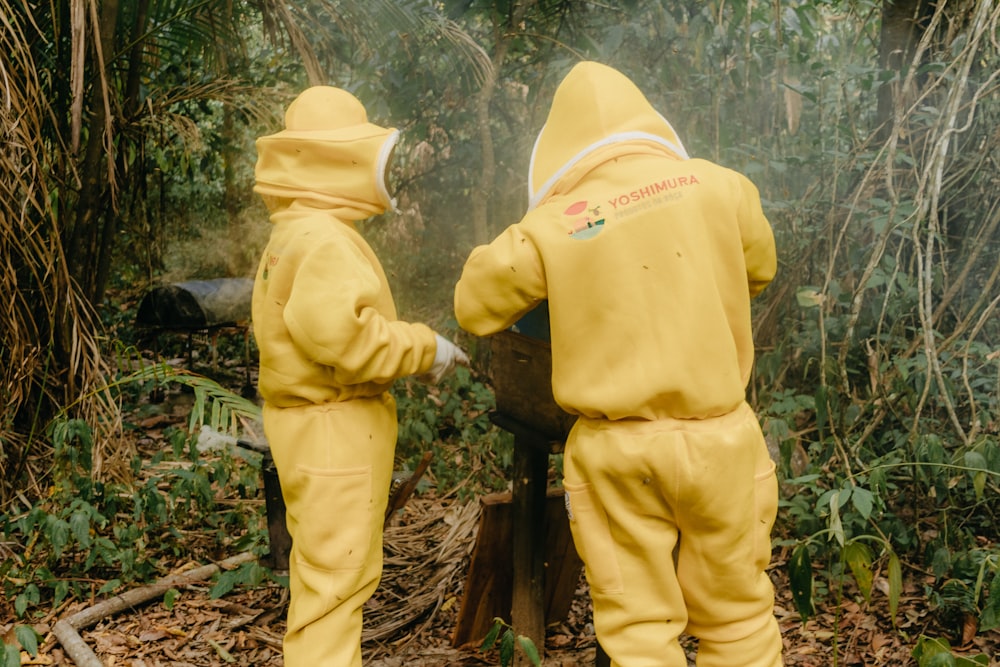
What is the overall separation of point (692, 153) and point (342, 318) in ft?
7.60

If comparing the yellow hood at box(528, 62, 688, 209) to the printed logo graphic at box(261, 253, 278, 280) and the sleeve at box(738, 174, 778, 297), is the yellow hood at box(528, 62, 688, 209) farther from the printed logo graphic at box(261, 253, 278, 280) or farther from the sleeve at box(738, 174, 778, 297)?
the printed logo graphic at box(261, 253, 278, 280)

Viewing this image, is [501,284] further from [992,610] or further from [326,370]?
[992,610]

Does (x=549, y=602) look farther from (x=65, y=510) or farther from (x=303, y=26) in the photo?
(x=303, y=26)

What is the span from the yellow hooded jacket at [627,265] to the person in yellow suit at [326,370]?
417 mm

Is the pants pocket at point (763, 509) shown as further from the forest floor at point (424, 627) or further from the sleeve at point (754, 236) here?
the forest floor at point (424, 627)

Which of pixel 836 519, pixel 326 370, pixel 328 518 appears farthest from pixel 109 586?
pixel 836 519

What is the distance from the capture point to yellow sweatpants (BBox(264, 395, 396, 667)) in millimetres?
2443

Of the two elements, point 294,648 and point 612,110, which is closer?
point 612,110

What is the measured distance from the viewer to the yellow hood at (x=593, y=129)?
7.05 ft

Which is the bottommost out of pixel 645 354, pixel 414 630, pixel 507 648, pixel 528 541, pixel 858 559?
pixel 414 630

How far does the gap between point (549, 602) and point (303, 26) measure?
2.88 meters

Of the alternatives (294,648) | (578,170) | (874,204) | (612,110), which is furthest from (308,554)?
(874,204)

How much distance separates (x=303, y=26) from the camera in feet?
13.4

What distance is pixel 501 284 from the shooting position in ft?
7.10
